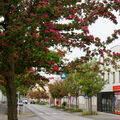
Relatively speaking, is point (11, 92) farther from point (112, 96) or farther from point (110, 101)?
point (110, 101)

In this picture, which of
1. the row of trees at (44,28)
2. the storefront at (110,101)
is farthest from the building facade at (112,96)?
the row of trees at (44,28)

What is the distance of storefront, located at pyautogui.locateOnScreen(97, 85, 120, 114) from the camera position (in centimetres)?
3483

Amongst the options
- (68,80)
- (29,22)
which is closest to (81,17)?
(29,22)

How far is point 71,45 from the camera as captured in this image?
8.02m

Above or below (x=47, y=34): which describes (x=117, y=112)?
below

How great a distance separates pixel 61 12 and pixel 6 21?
175 centimetres

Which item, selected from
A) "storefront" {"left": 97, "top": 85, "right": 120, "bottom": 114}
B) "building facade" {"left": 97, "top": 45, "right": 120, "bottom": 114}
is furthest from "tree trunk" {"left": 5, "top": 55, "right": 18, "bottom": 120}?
"storefront" {"left": 97, "top": 85, "right": 120, "bottom": 114}

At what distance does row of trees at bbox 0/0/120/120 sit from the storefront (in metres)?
Answer: 27.1

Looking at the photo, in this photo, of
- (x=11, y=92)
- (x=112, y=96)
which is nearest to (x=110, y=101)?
(x=112, y=96)

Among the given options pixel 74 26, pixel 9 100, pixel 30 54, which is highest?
pixel 74 26

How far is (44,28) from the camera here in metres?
7.26

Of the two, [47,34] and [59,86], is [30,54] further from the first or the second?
[59,86]

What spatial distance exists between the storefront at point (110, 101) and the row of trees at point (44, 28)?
2710 centimetres

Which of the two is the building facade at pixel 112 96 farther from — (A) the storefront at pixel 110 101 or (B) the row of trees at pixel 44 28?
(B) the row of trees at pixel 44 28
